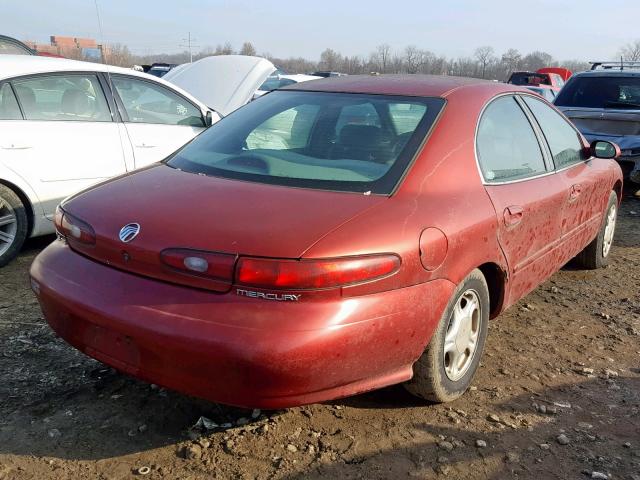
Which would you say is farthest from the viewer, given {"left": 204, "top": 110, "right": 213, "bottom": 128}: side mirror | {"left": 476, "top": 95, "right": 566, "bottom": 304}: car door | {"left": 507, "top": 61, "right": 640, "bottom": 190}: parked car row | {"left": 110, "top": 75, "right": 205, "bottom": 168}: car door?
{"left": 507, "top": 61, "right": 640, "bottom": 190}: parked car row

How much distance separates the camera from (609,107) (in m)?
8.37

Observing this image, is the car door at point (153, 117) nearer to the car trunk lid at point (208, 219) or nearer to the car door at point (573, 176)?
the car trunk lid at point (208, 219)

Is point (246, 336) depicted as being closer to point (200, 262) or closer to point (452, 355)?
point (200, 262)

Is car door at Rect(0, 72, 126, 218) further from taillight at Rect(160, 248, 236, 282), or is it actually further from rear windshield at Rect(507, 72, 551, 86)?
rear windshield at Rect(507, 72, 551, 86)

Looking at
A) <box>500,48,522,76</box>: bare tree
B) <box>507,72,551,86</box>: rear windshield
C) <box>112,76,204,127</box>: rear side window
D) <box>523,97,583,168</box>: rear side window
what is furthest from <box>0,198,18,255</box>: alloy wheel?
<box>500,48,522,76</box>: bare tree

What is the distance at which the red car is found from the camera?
2.16 metres

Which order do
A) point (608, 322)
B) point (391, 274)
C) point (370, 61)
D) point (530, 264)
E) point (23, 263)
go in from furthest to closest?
point (370, 61) → point (23, 263) → point (608, 322) → point (530, 264) → point (391, 274)

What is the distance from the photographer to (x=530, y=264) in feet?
11.2

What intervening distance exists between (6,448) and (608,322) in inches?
141

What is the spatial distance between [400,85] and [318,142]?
63 cm

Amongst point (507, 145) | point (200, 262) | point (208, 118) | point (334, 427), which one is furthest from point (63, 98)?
Result: point (334, 427)

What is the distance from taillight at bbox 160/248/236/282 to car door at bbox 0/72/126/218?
283 cm

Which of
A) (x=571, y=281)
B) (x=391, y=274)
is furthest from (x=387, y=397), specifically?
(x=571, y=281)

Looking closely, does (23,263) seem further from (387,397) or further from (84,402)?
(387,397)
